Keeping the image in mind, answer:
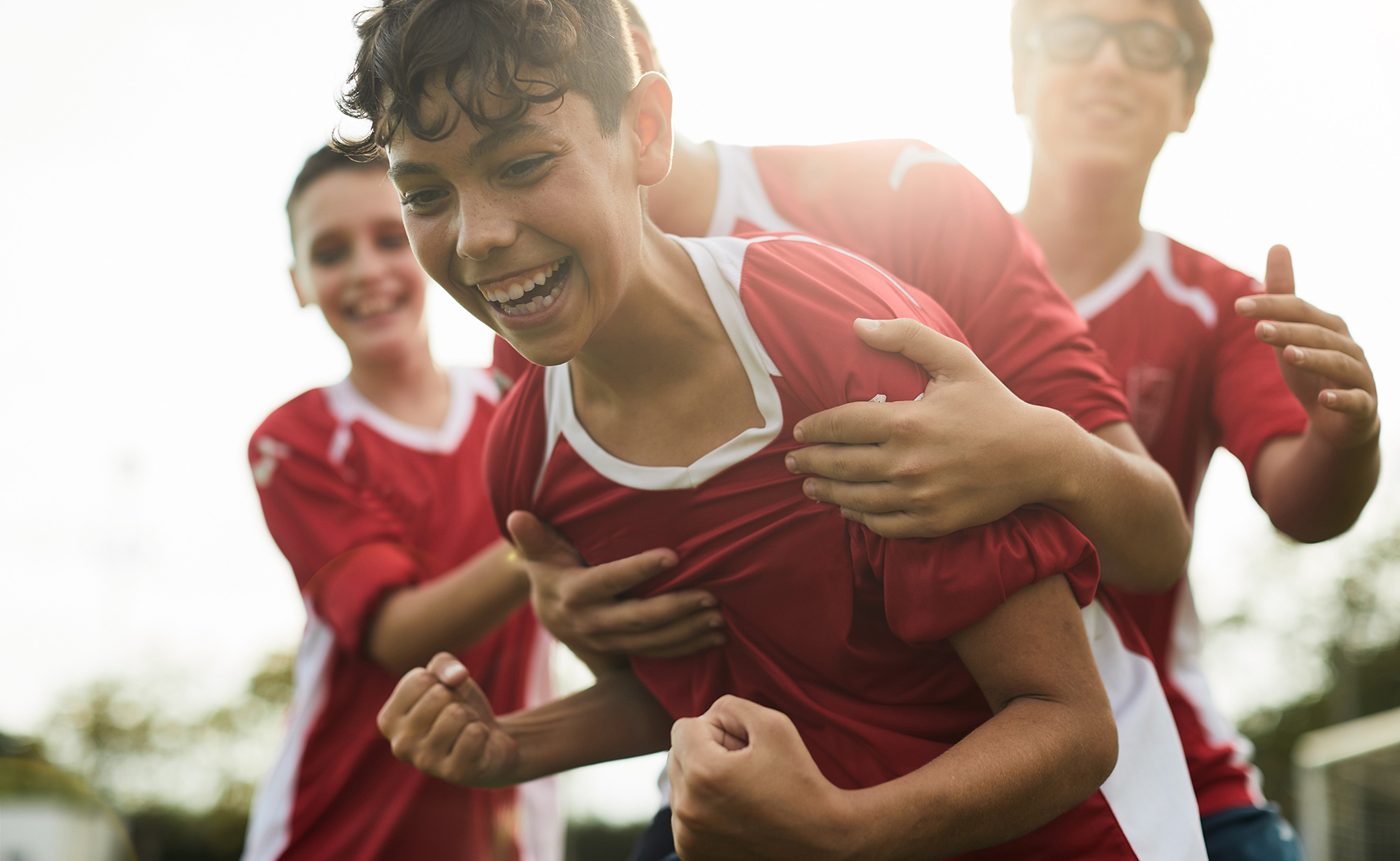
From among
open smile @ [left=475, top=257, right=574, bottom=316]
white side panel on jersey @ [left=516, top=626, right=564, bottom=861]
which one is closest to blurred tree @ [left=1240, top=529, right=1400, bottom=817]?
white side panel on jersey @ [left=516, top=626, right=564, bottom=861]

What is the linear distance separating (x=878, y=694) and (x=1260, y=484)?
41.6 inches

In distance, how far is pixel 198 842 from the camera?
69.7 feet

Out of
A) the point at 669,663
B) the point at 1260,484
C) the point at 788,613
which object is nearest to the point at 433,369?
the point at 669,663

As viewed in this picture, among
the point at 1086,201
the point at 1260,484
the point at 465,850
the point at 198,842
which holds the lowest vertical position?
the point at 198,842

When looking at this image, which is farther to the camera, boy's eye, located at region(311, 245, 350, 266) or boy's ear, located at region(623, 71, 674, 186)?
boy's eye, located at region(311, 245, 350, 266)

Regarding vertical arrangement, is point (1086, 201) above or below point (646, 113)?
below

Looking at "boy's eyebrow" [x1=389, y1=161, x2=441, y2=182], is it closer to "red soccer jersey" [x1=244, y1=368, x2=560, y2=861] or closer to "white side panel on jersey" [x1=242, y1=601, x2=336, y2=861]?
"red soccer jersey" [x1=244, y1=368, x2=560, y2=861]

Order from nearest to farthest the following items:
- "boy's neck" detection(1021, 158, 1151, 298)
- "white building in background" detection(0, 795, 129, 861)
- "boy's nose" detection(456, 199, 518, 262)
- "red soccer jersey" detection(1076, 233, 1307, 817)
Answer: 1. "boy's nose" detection(456, 199, 518, 262)
2. "red soccer jersey" detection(1076, 233, 1307, 817)
3. "boy's neck" detection(1021, 158, 1151, 298)
4. "white building in background" detection(0, 795, 129, 861)

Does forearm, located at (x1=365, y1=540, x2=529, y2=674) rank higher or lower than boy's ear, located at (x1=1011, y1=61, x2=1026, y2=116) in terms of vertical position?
lower

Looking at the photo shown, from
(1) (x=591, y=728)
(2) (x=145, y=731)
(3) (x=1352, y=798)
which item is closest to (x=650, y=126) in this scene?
(1) (x=591, y=728)

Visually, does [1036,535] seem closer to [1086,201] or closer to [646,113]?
[646,113]

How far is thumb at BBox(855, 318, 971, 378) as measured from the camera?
1.42m

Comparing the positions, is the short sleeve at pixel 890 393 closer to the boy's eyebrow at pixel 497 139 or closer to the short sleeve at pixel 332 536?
the boy's eyebrow at pixel 497 139

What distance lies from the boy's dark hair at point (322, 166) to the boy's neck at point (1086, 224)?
1.80m
